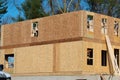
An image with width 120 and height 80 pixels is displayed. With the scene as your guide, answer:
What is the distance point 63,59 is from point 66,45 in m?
1.27

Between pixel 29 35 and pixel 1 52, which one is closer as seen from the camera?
pixel 29 35

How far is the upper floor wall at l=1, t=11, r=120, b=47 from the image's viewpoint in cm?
3338

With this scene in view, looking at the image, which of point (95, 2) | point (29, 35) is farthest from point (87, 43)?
point (95, 2)

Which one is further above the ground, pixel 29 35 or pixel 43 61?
pixel 29 35

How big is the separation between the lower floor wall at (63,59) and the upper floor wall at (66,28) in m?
0.70

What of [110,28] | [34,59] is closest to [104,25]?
[110,28]

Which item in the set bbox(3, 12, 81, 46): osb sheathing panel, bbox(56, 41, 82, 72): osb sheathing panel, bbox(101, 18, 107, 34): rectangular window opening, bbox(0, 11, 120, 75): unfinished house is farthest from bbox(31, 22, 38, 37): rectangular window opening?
bbox(101, 18, 107, 34): rectangular window opening

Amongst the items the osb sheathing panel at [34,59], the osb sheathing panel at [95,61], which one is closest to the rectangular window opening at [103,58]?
the osb sheathing panel at [95,61]

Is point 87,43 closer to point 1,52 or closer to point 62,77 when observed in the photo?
point 62,77

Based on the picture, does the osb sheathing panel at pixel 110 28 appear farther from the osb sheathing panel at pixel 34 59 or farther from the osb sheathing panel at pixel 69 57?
the osb sheathing panel at pixel 34 59

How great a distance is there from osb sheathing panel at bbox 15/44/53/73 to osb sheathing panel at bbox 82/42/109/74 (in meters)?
3.93

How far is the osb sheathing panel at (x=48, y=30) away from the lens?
111 feet

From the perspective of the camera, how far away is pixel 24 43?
38.7m

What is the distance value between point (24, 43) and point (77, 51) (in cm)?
762
